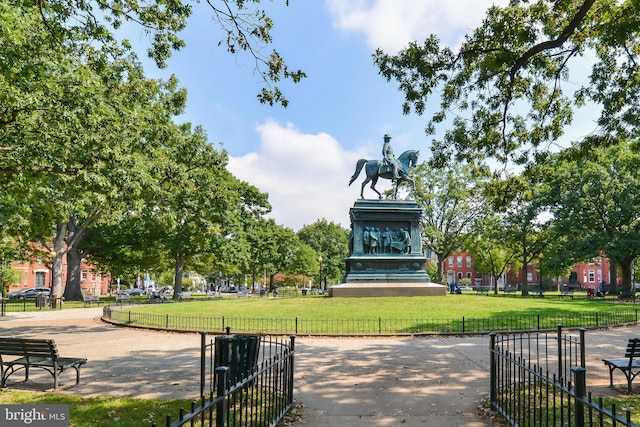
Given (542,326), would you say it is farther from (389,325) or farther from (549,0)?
(549,0)

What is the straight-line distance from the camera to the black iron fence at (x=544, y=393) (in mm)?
4195

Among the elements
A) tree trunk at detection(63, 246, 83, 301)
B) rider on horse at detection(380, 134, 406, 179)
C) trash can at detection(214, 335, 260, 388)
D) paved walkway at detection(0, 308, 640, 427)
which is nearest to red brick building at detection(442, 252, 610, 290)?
rider on horse at detection(380, 134, 406, 179)

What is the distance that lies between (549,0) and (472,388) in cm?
946

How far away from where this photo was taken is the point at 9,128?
13375 millimetres

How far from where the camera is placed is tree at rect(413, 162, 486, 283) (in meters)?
52.6

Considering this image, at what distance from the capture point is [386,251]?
29.9 meters

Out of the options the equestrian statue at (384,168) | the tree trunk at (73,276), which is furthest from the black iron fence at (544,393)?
the tree trunk at (73,276)

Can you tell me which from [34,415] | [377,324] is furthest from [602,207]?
[34,415]

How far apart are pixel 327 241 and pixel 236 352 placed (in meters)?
80.3

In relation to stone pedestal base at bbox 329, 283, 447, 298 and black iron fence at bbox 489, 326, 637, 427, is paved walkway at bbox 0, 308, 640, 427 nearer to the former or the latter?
black iron fence at bbox 489, 326, 637, 427

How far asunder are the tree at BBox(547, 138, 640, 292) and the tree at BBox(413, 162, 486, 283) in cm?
934

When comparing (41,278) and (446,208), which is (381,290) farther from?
(41,278)

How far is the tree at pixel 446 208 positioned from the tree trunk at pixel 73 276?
3611 centimetres

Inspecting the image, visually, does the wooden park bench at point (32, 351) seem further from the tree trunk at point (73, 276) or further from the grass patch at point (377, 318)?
the tree trunk at point (73, 276)
